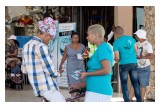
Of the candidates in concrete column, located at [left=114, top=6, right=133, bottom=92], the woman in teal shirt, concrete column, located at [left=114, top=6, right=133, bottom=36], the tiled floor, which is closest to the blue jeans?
the tiled floor

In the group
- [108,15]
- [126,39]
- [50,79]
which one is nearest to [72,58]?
[126,39]

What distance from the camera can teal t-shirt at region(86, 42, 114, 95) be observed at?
12.7ft

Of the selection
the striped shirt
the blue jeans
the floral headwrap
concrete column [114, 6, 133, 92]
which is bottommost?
the blue jeans

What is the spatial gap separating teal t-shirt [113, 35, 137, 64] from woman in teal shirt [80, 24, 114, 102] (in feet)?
7.64

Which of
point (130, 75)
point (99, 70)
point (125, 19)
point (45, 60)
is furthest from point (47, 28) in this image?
point (125, 19)

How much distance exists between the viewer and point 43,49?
12.6 feet

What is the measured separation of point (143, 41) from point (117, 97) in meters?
1.61

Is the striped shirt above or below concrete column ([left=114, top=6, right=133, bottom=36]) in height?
below

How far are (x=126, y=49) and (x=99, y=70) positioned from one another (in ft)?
8.18

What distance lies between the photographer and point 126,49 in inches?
247

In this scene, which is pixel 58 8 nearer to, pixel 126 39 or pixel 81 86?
pixel 126 39

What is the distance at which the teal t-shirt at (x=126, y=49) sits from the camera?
6280 mm

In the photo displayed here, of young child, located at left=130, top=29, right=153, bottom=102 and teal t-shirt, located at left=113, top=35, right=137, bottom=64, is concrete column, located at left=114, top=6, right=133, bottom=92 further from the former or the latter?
teal t-shirt, located at left=113, top=35, right=137, bottom=64

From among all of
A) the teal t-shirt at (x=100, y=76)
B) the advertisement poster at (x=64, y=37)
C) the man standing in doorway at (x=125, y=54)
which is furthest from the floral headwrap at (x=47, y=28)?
the advertisement poster at (x=64, y=37)
